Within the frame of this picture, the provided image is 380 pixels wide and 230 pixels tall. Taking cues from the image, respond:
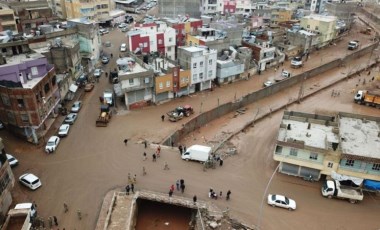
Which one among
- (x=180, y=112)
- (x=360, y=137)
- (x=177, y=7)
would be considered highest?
(x=177, y=7)

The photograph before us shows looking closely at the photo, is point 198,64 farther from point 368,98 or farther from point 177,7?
point 177,7

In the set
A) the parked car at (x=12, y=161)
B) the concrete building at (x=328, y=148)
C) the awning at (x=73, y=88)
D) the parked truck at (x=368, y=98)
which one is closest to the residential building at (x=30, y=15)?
the awning at (x=73, y=88)

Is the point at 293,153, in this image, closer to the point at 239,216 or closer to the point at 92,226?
the point at 239,216

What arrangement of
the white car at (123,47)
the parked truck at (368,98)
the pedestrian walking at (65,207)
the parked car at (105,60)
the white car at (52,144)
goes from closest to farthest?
1. the pedestrian walking at (65,207)
2. the white car at (52,144)
3. the parked truck at (368,98)
4. the parked car at (105,60)
5. the white car at (123,47)

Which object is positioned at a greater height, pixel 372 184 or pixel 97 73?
pixel 97 73

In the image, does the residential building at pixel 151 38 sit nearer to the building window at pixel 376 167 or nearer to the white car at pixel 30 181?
the white car at pixel 30 181

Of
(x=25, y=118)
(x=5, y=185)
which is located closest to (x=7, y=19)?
(x=25, y=118)

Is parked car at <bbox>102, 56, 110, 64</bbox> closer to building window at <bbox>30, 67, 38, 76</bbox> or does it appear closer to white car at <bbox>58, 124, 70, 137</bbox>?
building window at <bbox>30, 67, 38, 76</bbox>

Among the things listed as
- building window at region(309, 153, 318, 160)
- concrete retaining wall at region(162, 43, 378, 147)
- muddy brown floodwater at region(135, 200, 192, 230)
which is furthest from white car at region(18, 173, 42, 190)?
building window at region(309, 153, 318, 160)
